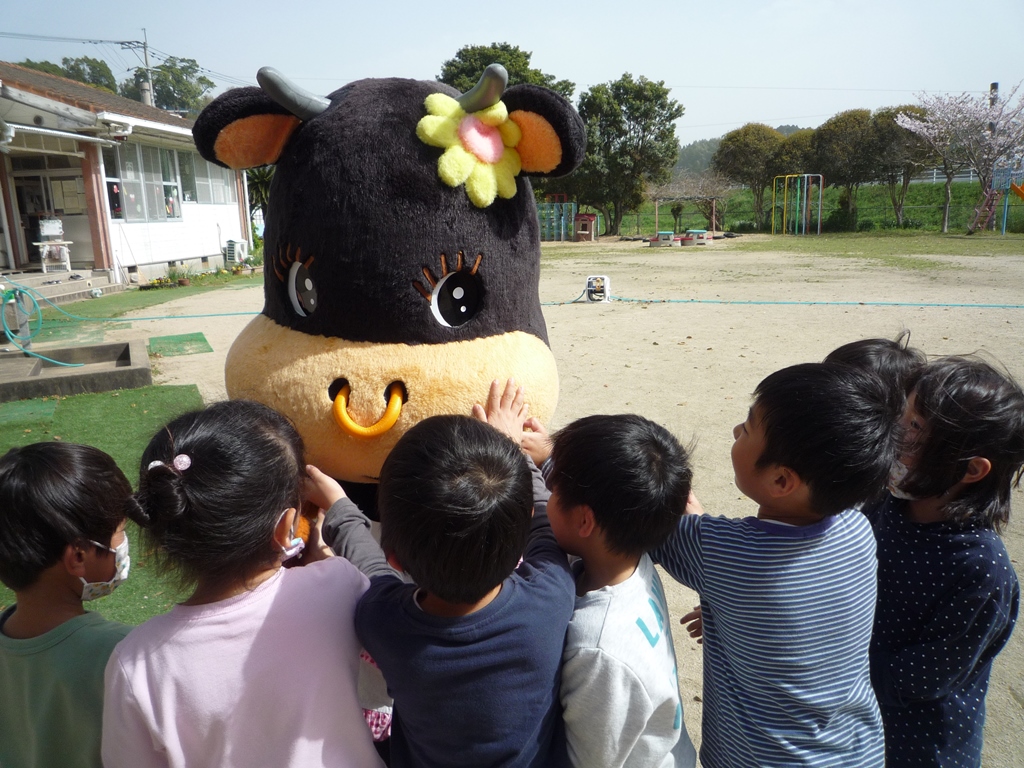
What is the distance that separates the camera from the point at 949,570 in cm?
165

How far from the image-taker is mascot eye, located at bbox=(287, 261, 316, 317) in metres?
2.30

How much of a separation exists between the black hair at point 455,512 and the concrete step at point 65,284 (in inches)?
588

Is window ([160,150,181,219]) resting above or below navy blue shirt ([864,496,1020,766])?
above

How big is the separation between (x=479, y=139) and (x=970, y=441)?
1532 mm

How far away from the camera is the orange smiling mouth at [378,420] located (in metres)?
2.06

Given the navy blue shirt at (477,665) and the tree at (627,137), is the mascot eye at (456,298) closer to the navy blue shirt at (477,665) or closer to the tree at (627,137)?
the navy blue shirt at (477,665)

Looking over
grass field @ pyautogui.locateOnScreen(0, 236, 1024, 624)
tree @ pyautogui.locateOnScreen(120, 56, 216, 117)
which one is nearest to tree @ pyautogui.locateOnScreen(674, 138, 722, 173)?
tree @ pyautogui.locateOnScreen(120, 56, 216, 117)

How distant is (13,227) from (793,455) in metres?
18.6

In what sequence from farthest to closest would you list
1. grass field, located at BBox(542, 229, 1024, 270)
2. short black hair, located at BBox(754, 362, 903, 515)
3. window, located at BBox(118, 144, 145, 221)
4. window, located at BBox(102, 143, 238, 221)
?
grass field, located at BBox(542, 229, 1024, 270) → window, located at BBox(118, 144, 145, 221) → window, located at BBox(102, 143, 238, 221) → short black hair, located at BBox(754, 362, 903, 515)

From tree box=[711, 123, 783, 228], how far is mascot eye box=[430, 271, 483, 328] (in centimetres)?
3779

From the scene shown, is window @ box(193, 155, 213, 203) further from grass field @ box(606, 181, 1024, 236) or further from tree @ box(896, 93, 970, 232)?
tree @ box(896, 93, 970, 232)

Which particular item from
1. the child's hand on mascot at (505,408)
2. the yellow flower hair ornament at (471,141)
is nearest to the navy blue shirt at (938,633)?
the child's hand on mascot at (505,408)

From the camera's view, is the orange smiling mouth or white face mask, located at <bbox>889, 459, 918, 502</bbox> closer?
white face mask, located at <bbox>889, 459, 918, 502</bbox>

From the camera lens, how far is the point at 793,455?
4.87 ft
